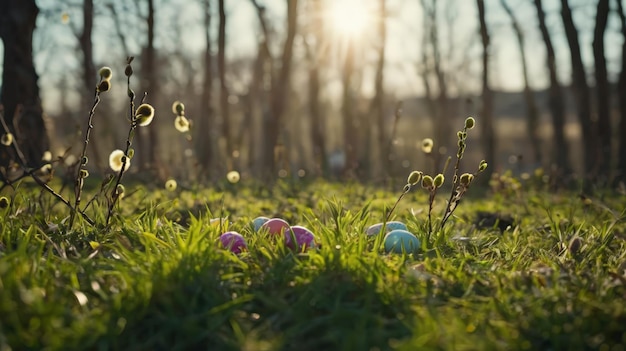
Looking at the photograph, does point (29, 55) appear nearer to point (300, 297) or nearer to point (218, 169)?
point (218, 169)

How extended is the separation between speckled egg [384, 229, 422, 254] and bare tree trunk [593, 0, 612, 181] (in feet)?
28.5

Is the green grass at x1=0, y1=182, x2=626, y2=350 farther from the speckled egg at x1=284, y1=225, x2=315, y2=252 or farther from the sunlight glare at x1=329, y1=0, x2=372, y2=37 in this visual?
the sunlight glare at x1=329, y1=0, x2=372, y2=37

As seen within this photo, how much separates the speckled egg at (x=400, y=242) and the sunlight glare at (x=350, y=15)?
594 inches

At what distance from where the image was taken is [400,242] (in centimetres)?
376

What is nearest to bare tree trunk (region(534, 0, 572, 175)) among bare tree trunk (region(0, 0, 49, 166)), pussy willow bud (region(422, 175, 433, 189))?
bare tree trunk (region(0, 0, 49, 166))

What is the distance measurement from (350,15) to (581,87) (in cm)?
866

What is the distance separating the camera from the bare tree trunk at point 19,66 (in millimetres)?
8633

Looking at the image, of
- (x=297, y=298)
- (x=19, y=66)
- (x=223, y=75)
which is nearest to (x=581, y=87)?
(x=223, y=75)

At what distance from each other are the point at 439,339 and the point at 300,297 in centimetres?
68

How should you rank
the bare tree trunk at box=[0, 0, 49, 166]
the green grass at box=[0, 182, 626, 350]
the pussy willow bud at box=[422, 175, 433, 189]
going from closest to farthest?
1. the green grass at box=[0, 182, 626, 350]
2. the pussy willow bud at box=[422, 175, 433, 189]
3. the bare tree trunk at box=[0, 0, 49, 166]

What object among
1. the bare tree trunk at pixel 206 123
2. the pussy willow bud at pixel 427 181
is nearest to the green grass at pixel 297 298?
the pussy willow bud at pixel 427 181

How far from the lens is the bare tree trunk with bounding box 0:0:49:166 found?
8.63m

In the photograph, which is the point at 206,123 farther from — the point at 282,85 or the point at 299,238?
the point at 299,238

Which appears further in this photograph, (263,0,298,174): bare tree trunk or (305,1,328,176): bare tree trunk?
(305,1,328,176): bare tree trunk
